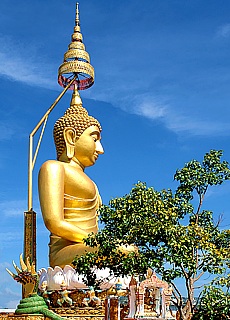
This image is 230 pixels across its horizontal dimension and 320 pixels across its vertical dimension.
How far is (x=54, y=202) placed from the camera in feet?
58.1

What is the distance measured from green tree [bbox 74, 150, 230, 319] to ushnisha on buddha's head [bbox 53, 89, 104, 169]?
7457 millimetres

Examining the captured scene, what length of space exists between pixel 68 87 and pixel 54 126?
161 cm

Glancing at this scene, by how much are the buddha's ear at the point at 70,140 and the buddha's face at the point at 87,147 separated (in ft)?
0.48

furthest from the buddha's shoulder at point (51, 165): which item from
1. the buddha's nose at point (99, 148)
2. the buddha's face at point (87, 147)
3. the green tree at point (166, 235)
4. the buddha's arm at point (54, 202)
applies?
the green tree at point (166, 235)

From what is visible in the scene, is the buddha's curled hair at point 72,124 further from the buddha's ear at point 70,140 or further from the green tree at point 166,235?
the green tree at point 166,235

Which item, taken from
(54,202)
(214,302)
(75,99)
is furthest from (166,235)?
(75,99)

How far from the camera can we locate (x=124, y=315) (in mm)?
12969

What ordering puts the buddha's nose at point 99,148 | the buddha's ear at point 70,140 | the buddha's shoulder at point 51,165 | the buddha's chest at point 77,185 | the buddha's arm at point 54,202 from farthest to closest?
the buddha's nose at point 99,148
the buddha's ear at point 70,140
the buddha's chest at point 77,185
the buddha's shoulder at point 51,165
the buddha's arm at point 54,202

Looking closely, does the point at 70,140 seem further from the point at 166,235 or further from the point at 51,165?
the point at 166,235

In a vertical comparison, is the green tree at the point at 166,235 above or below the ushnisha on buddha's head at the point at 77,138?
below

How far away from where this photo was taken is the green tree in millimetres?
10703

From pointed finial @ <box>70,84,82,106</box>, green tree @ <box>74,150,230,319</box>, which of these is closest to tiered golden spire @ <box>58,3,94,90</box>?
pointed finial @ <box>70,84,82,106</box>

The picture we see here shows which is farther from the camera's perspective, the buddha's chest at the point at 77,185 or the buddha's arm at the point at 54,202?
the buddha's chest at the point at 77,185

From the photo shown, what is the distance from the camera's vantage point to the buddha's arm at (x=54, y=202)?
17.5 m
